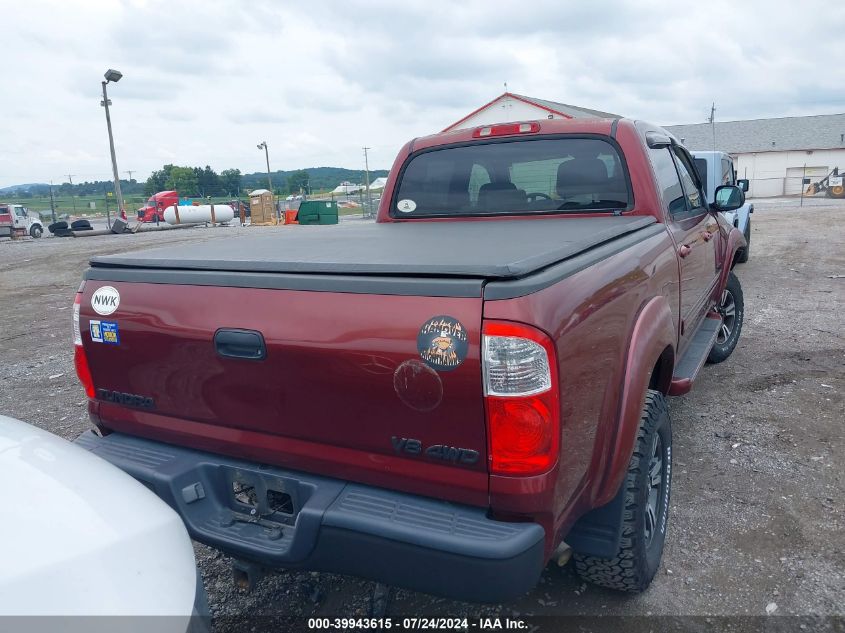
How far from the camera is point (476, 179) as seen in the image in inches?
168

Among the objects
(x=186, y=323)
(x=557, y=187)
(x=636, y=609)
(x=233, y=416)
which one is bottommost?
(x=636, y=609)

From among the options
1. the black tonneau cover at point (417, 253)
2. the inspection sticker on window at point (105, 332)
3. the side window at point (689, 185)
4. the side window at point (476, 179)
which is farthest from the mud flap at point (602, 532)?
the side window at point (689, 185)

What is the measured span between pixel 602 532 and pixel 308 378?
4.05 feet

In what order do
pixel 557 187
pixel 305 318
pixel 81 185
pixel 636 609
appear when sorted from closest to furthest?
pixel 305 318 → pixel 636 609 → pixel 557 187 → pixel 81 185

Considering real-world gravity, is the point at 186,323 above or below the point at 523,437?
above

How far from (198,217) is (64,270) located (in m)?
23.7

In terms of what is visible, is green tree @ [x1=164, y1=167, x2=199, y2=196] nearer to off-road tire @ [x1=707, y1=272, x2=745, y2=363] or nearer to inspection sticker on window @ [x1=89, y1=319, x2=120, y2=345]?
off-road tire @ [x1=707, y1=272, x2=745, y2=363]

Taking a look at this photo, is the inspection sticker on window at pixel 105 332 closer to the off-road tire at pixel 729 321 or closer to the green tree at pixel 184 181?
the off-road tire at pixel 729 321

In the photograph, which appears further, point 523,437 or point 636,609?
point 636,609

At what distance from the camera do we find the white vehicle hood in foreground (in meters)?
1.34

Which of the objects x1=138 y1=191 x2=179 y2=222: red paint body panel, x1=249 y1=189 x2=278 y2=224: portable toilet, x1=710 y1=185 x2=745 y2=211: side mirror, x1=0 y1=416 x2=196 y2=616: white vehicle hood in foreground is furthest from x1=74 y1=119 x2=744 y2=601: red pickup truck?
x1=138 y1=191 x2=179 y2=222: red paint body panel

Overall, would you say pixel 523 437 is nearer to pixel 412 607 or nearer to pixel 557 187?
pixel 412 607

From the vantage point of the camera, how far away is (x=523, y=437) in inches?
70.4

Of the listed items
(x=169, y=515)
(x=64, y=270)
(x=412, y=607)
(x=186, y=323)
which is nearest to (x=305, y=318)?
(x=186, y=323)
